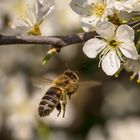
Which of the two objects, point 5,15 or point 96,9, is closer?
point 96,9

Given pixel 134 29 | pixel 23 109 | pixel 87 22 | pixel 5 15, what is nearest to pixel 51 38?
pixel 87 22

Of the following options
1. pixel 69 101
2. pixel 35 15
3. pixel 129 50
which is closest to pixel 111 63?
pixel 129 50

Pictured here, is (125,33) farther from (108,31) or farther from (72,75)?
(72,75)

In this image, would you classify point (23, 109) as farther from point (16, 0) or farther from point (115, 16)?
point (115, 16)

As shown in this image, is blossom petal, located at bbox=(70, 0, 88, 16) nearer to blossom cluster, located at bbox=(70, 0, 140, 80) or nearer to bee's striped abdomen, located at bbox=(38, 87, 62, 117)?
blossom cluster, located at bbox=(70, 0, 140, 80)

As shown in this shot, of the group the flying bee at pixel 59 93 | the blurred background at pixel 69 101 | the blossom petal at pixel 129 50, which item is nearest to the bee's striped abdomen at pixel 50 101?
the flying bee at pixel 59 93

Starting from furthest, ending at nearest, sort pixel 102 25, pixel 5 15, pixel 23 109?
pixel 5 15, pixel 23 109, pixel 102 25

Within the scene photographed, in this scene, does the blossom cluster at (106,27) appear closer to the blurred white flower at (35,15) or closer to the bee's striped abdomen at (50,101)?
the blurred white flower at (35,15)
